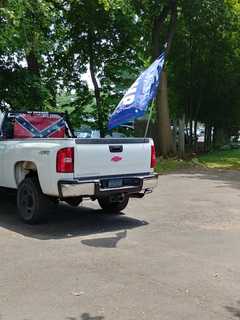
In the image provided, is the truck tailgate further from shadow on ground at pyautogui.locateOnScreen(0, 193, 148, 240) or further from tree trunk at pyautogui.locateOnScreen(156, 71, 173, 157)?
tree trunk at pyautogui.locateOnScreen(156, 71, 173, 157)

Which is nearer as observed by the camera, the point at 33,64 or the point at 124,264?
the point at 124,264

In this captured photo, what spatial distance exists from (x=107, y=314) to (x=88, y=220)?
14.9ft

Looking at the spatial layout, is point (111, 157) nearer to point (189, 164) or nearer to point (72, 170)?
point (72, 170)

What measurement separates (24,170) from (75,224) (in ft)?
4.11

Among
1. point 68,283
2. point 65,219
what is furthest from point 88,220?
point 68,283

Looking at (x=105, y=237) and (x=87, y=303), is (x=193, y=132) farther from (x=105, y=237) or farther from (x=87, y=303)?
(x=87, y=303)

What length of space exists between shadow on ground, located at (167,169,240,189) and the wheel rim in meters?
6.50

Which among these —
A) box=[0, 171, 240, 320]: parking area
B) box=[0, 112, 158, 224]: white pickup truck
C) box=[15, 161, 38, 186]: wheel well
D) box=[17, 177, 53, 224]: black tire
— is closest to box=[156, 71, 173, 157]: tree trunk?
box=[0, 171, 240, 320]: parking area

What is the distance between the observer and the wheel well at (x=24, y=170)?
8977 mm

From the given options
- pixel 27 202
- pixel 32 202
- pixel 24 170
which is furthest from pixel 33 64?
pixel 32 202

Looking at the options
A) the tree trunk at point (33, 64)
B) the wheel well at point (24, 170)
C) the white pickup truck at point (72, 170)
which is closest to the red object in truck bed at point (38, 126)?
the white pickup truck at point (72, 170)

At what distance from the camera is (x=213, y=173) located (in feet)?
57.6

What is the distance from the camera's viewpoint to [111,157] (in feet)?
28.7

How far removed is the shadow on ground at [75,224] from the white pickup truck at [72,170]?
0.92ft
